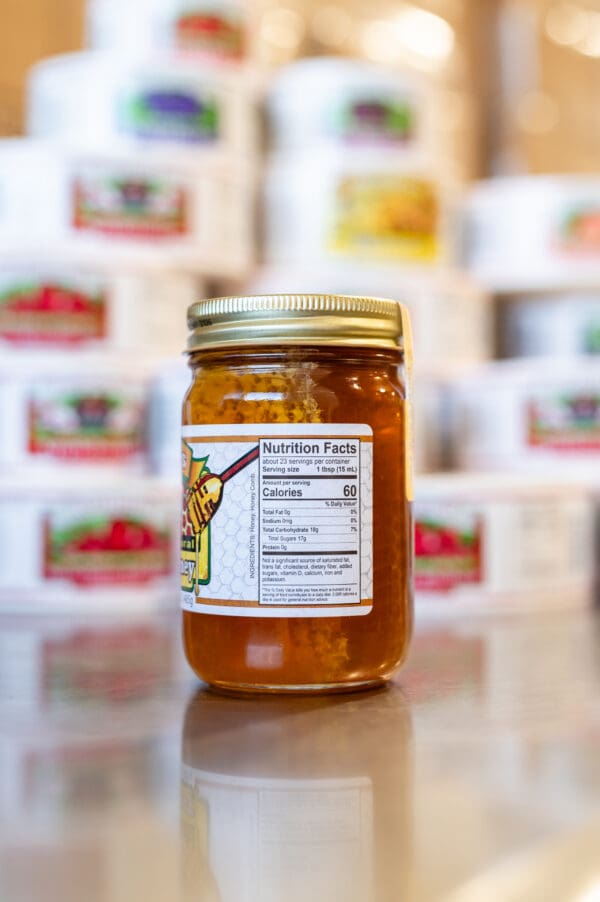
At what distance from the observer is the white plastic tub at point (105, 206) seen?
121cm

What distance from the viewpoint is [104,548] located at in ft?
3.71

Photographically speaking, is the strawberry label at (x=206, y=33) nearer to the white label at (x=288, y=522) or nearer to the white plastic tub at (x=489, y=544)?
the white plastic tub at (x=489, y=544)

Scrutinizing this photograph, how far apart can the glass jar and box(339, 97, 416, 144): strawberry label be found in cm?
74

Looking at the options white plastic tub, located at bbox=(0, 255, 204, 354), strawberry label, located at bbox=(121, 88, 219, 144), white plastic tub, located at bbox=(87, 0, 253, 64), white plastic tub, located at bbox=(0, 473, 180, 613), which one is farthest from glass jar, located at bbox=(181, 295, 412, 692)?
white plastic tub, located at bbox=(87, 0, 253, 64)

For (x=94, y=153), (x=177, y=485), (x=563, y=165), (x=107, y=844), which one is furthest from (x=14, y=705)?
(x=563, y=165)

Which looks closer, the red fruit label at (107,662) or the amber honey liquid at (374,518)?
the amber honey liquid at (374,518)

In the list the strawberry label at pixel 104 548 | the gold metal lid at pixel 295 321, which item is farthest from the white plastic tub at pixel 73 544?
the gold metal lid at pixel 295 321

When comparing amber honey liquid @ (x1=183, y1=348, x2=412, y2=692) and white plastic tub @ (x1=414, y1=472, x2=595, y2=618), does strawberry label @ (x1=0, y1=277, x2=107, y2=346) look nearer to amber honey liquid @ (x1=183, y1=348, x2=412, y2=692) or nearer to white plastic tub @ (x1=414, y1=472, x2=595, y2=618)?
white plastic tub @ (x1=414, y1=472, x2=595, y2=618)

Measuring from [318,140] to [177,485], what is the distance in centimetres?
48

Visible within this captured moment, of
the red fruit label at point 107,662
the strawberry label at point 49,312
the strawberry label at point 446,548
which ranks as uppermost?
the strawberry label at point 49,312

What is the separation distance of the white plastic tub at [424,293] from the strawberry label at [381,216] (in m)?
0.02

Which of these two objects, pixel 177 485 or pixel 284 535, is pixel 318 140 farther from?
pixel 284 535

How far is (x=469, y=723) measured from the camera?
0.65 metres

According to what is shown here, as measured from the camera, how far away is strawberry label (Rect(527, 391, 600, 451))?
131 cm
